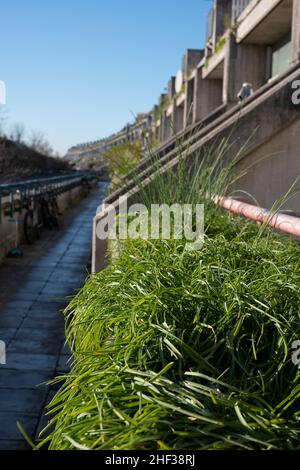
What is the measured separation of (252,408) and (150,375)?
0.27m

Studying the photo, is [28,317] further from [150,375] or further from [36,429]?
[150,375]

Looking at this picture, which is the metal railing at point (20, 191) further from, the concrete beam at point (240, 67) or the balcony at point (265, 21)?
the balcony at point (265, 21)

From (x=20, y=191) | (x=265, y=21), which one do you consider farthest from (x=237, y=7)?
(x=20, y=191)

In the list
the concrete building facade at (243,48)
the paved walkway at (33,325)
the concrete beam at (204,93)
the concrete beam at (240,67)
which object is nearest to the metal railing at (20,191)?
the paved walkway at (33,325)

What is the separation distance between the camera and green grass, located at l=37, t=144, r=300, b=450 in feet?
5.03

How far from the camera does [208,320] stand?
2.05 meters

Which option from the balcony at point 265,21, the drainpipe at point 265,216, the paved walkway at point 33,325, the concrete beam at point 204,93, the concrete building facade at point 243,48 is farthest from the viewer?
the concrete beam at point 204,93

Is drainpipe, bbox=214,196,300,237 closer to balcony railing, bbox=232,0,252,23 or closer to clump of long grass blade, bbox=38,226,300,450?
clump of long grass blade, bbox=38,226,300,450

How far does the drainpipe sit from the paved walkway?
1015mm

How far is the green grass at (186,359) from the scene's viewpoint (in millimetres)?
1532

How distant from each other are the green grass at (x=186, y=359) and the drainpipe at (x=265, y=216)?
32 cm

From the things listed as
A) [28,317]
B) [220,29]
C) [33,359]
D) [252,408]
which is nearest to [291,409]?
[252,408]

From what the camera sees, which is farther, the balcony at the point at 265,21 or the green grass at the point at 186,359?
the balcony at the point at 265,21

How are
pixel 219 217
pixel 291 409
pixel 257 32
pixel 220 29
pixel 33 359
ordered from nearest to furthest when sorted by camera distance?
pixel 291 409, pixel 219 217, pixel 33 359, pixel 257 32, pixel 220 29
